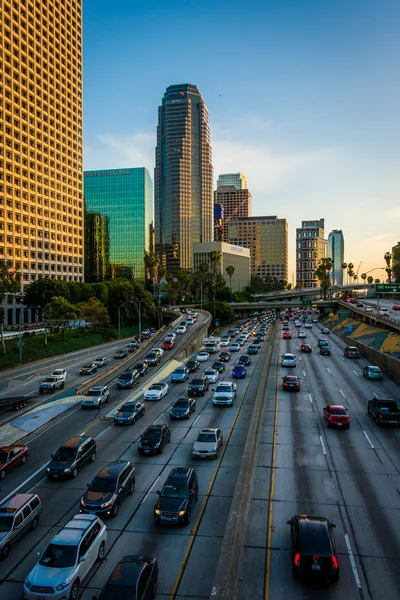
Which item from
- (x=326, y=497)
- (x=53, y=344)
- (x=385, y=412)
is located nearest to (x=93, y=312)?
(x=53, y=344)

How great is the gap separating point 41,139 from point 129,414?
361ft

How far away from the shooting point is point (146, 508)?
2055cm

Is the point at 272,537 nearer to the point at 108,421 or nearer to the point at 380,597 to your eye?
the point at 380,597

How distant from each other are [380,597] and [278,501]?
7132 millimetres

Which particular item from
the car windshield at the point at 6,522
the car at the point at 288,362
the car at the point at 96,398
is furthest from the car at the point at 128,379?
the car windshield at the point at 6,522

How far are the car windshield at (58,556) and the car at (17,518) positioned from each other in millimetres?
2944

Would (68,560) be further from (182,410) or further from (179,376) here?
(179,376)

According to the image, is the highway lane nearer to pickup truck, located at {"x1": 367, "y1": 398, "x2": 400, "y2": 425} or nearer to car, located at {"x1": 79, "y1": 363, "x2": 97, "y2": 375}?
pickup truck, located at {"x1": 367, "y1": 398, "x2": 400, "y2": 425}

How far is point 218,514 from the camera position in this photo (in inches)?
782

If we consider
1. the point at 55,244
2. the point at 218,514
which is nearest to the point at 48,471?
the point at 218,514

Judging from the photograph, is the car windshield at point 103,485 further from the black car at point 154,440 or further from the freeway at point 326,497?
the black car at point 154,440

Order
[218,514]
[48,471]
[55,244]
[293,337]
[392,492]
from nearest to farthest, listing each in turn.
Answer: [218,514]
[392,492]
[48,471]
[293,337]
[55,244]

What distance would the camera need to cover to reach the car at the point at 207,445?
1048 inches

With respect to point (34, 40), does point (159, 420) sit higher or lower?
lower
